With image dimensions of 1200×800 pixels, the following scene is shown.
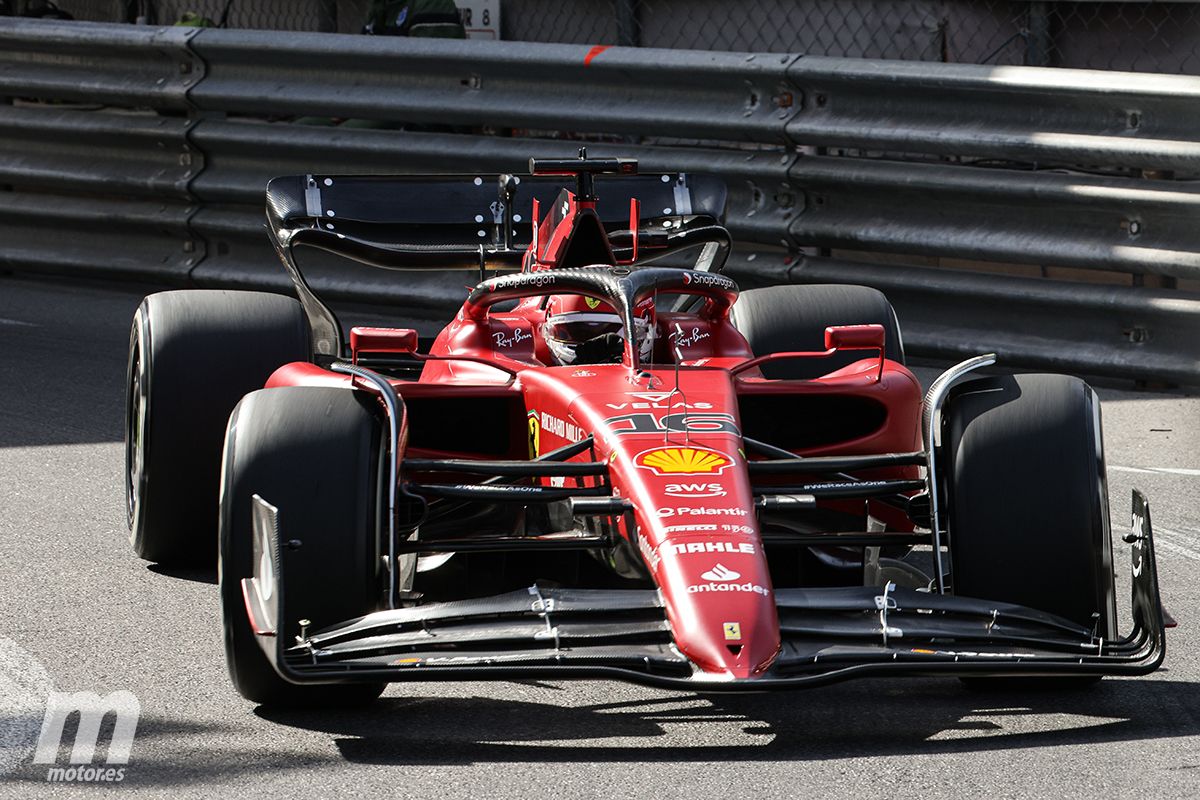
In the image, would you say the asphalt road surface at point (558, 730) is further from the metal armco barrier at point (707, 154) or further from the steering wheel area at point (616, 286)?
the metal armco barrier at point (707, 154)

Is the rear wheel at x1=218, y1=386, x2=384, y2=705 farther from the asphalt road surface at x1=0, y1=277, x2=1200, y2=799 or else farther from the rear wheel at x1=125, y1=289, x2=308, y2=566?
the rear wheel at x1=125, y1=289, x2=308, y2=566

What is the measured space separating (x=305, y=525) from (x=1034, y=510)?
1.62m

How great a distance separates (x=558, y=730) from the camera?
4082 mm

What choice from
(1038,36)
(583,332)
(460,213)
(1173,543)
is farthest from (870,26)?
(583,332)

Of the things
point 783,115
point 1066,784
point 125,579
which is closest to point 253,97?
point 783,115

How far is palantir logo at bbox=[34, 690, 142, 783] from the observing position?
383 cm

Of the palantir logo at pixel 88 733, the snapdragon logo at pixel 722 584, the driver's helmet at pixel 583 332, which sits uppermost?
the driver's helmet at pixel 583 332

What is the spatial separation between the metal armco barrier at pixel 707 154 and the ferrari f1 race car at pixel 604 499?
2475 millimetres

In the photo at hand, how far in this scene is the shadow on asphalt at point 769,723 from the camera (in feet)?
12.9

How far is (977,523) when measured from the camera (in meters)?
4.31

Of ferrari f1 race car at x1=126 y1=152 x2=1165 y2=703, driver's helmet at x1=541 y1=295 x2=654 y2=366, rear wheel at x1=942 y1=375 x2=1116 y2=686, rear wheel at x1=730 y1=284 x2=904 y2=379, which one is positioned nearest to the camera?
ferrari f1 race car at x1=126 y1=152 x2=1165 y2=703

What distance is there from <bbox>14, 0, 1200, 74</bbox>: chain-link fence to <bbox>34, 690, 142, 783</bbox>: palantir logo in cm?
606

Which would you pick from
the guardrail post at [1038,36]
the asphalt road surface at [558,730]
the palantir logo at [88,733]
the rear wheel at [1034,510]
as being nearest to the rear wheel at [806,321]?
the asphalt road surface at [558,730]

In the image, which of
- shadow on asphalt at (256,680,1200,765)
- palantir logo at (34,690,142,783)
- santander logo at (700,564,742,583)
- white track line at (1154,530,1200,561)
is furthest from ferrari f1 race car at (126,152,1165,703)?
white track line at (1154,530,1200,561)
